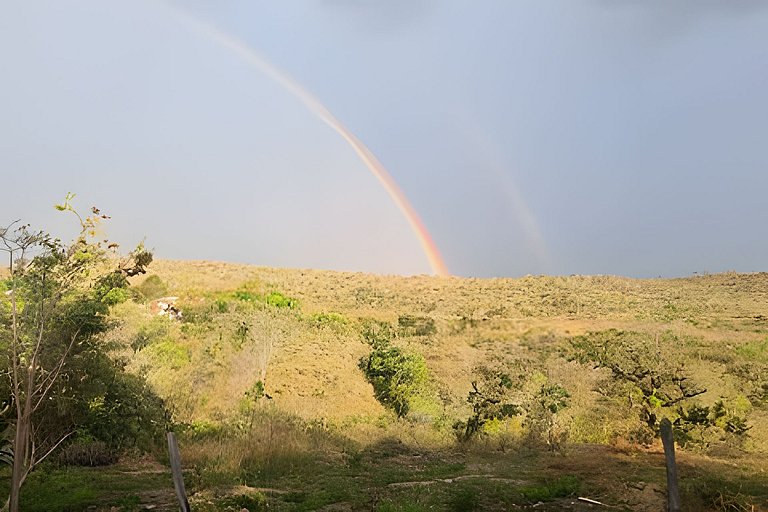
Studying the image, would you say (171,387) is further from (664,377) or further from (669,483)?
(664,377)

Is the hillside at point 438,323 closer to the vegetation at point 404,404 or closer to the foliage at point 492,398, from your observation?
the vegetation at point 404,404

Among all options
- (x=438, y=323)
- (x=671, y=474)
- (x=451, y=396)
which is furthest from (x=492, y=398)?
(x=438, y=323)

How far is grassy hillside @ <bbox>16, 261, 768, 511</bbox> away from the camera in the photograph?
12875 mm

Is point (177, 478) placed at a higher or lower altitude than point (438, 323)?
lower

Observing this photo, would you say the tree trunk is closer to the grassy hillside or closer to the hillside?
the grassy hillside

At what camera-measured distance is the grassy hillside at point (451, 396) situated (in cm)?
1288

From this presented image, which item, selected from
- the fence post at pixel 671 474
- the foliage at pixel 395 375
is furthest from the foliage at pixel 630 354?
the fence post at pixel 671 474

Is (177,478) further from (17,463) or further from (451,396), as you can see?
(451,396)

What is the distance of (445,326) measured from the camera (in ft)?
140

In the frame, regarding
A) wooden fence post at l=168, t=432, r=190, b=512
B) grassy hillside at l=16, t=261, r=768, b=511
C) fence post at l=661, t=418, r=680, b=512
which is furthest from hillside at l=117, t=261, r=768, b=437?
fence post at l=661, t=418, r=680, b=512

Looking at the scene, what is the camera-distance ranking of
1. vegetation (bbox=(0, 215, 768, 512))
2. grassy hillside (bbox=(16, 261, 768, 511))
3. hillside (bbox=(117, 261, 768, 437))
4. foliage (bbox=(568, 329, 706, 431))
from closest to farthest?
vegetation (bbox=(0, 215, 768, 512)) → grassy hillside (bbox=(16, 261, 768, 511)) → foliage (bbox=(568, 329, 706, 431)) → hillside (bbox=(117, 261, 768, 437))

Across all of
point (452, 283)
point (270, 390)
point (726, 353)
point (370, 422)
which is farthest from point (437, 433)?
point (452, 283)

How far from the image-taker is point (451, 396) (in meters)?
28.8

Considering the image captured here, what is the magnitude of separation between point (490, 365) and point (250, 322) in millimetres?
13855
